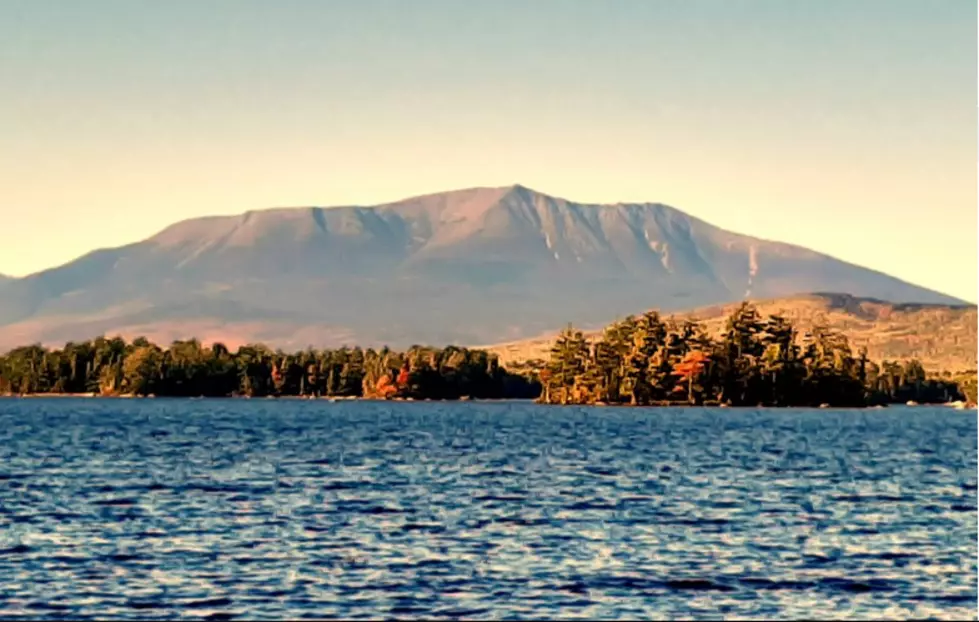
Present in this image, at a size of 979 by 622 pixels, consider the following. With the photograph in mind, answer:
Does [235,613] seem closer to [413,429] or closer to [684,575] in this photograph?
[684,575]

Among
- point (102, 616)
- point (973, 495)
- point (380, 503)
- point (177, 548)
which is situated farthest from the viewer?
point (973, 495)

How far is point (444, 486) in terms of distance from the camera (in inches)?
3605

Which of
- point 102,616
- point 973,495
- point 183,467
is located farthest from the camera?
point 183,467

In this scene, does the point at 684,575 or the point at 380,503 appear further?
the point at 380,503

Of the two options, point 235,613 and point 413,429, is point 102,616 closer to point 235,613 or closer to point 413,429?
point 235,613

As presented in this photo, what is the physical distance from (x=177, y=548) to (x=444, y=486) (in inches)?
1231

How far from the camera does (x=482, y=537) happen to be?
6562 centimetres

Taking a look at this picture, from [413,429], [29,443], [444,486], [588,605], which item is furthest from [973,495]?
[413,429]

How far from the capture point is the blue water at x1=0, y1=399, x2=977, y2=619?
51062 mm

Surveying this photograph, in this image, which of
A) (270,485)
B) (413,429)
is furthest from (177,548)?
(413,429)

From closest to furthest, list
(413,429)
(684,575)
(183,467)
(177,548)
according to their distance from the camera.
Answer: (684,575), (177,548), (183,467), (413,429)

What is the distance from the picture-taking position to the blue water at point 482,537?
5106cm

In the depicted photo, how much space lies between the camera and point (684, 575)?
185ft

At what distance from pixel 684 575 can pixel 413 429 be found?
13822 centimetres
